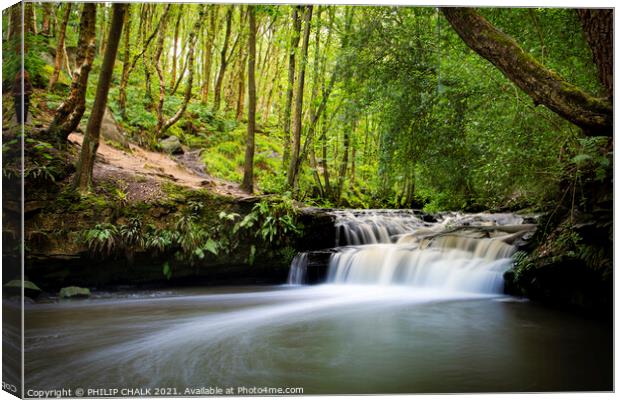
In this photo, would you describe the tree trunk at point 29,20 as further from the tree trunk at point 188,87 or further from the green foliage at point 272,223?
the green foliage at point 272,223

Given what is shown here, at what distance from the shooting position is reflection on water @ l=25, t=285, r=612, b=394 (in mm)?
3320

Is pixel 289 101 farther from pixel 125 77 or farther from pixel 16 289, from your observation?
pixel 16 289

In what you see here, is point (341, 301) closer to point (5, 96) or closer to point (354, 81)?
point (354, 81)

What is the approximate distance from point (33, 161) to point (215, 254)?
1.87m

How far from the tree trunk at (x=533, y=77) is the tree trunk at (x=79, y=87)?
3.04 meters

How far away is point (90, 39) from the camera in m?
4.43

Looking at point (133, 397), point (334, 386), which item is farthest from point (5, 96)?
point (334, 386)

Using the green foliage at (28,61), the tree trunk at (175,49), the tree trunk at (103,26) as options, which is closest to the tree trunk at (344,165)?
the tree trunk at (175,49)

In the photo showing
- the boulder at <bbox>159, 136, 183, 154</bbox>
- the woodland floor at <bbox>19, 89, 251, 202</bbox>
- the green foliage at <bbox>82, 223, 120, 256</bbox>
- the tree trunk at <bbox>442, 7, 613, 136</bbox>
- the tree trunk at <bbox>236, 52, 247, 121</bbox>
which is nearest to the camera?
the tree trunk at <bbox>442, 7, 613, 136</bbox>

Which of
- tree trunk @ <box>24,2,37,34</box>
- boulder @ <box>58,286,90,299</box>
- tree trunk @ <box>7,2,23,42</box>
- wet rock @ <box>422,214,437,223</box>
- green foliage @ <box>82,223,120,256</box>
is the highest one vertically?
tree trunk @ <box>24,2,37,34</box>

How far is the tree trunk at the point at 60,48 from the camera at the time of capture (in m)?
4.00

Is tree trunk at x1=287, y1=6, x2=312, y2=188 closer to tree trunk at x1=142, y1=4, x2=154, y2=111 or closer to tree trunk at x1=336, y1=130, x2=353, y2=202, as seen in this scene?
tree trunk at x1=336, y1=130, x2=353, y2=202

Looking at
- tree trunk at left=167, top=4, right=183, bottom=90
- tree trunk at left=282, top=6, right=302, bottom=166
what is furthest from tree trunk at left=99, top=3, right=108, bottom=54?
tree trunk at left=282, top=6, right=302, bottom=166

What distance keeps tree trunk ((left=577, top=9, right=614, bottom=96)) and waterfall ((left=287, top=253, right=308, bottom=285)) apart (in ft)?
10.2
